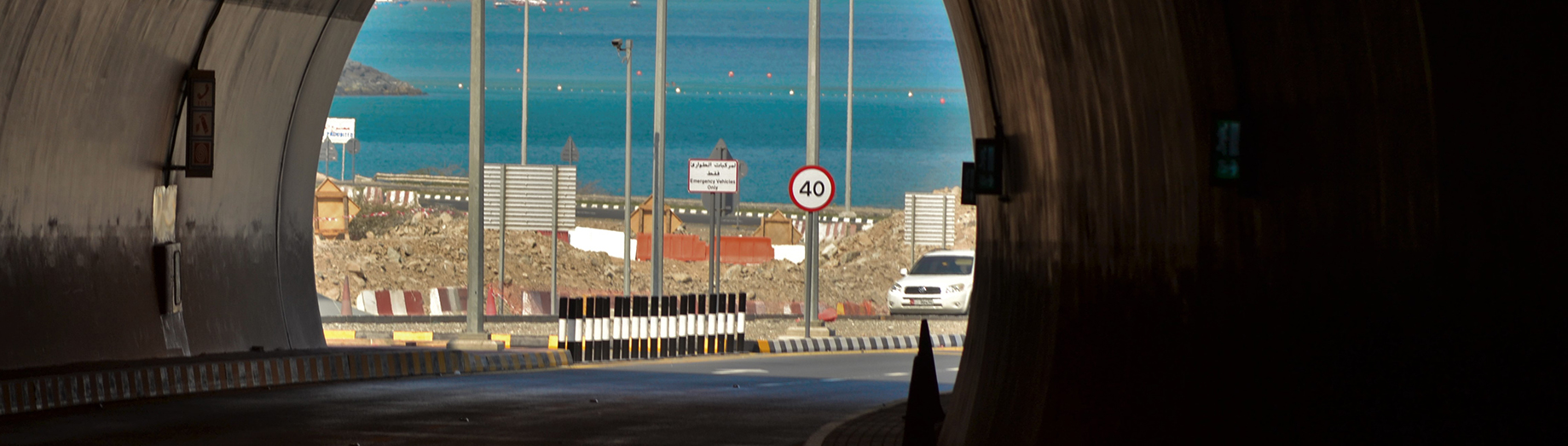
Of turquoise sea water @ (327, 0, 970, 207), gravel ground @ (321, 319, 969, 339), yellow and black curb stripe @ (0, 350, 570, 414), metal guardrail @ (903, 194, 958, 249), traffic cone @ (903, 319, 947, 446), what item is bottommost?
gravel ground @ (321, 319, 969, 339)

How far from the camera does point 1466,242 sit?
15.2 ft

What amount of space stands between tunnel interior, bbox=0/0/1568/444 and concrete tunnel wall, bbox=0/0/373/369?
7.05m

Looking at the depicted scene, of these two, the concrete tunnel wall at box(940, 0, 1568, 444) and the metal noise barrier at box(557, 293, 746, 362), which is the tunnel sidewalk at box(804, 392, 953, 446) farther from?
the metal noise barrier at box(557, 293, 746, 362)

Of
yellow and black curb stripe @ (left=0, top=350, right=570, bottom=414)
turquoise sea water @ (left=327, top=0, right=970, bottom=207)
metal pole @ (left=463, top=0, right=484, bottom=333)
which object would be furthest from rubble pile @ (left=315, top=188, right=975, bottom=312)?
turquoise sea water @ (left=327, top=0, right=970, bottom=207)

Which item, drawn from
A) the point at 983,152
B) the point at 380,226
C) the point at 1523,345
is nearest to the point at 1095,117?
the point at 983,152

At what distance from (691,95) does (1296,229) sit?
129 meters

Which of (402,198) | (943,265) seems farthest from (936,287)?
(402,198)

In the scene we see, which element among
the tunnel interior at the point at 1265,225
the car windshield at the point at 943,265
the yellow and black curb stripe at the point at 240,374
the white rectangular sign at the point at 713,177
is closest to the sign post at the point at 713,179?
the white rectangular sign at the point at 713,177

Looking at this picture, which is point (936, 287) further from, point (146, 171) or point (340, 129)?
point (340, 129)

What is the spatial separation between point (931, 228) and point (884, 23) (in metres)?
91.0

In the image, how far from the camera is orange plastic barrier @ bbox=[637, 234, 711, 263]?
3925 centimetres

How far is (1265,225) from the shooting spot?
5715mm

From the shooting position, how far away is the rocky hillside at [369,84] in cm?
12850

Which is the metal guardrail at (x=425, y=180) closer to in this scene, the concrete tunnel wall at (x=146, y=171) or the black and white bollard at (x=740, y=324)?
the black and white bollard at (x=740, y=324)
